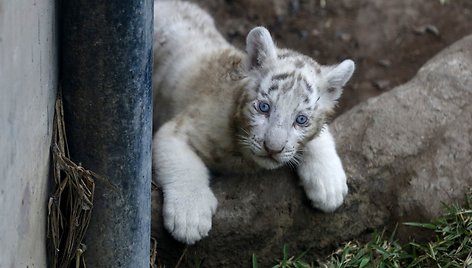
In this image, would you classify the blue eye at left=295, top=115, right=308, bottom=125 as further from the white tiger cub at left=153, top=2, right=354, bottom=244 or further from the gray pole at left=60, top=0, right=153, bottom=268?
the gray pole at left=60, top=0, right=153, bottom=268

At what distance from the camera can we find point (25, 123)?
3.41m

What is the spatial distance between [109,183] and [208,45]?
2.01 metres

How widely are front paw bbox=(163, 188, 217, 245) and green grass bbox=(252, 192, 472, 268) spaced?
414 millimetres

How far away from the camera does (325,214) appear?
5148 mm

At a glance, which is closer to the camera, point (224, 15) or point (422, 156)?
point (422, 156)

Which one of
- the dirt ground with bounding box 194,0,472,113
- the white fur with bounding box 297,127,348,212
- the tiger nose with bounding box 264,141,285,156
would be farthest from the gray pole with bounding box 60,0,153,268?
the dirt ground with bounding box 194,0,472,113

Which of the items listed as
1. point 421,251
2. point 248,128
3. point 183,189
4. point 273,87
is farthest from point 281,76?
point 421,251

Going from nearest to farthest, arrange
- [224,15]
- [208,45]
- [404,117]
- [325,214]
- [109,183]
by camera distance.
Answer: [109,183], [325,214], [404,117], [208,45], [224,15]

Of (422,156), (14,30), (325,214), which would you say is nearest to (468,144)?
(422,156)

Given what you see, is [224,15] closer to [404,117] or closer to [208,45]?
[208,45]

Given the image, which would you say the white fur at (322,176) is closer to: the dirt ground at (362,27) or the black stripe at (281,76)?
the black stripe at (281,76)

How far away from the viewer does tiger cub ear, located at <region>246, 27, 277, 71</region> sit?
4824mm

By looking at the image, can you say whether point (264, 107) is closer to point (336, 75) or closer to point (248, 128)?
point (248, 128)

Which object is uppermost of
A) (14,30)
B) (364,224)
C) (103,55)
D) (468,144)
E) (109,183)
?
(14,30)
